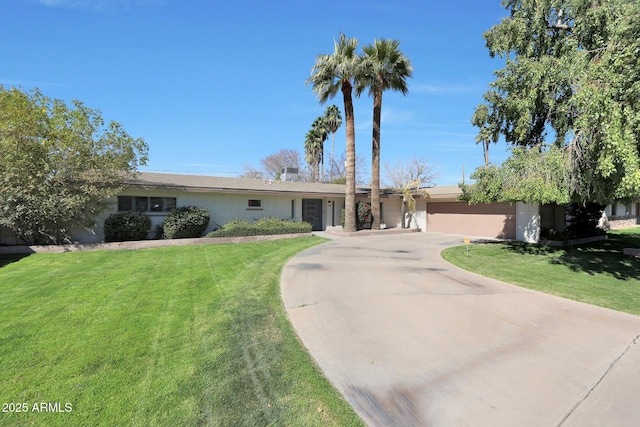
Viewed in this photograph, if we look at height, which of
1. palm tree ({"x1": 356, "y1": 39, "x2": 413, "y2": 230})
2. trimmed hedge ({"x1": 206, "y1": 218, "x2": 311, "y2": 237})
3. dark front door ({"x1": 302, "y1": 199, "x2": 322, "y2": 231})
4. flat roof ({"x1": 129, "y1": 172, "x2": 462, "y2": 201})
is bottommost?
trimmed hedge ({"x1": 206, "y1": 218, "x2": 311, "y2": 237})

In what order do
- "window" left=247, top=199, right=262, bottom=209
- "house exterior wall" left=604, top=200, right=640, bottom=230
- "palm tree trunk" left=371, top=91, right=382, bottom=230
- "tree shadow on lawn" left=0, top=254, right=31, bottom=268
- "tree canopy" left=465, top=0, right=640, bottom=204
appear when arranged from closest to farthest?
"tree canopy" left=465, top=0, right=640, bottom=204, "tree shadow on lawn" left=0, top=254, right=31, bottom=268, "window" left=247, top=199, right=262, bottom=209, "palm tree trunk" left=371, top=91, right=382, bottom=230, "house exterior wall" left=604, top=200, right=640, bottom=230

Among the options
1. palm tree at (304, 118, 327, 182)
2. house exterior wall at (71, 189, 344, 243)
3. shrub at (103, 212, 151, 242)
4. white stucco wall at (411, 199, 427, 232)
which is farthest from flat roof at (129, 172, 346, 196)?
palm tree at (304, 118, 327, 182)

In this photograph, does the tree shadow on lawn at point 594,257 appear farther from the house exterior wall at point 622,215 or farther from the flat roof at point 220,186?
the house exterior wall at point 622,215

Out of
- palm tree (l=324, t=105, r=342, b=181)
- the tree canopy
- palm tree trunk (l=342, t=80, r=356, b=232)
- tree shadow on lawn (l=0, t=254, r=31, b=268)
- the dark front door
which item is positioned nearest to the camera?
the tree canopy

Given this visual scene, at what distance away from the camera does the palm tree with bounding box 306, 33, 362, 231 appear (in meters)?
16.5

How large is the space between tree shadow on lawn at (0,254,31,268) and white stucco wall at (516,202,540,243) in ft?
68.1

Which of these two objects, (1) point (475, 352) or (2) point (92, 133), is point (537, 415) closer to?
(1) point (475, 352)

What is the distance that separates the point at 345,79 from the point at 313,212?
8.25 m

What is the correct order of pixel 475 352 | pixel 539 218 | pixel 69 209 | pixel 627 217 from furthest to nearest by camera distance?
1. pixel 627 217
2. pixel 539 218
3. pixel 69 209
4. pixel 475 352

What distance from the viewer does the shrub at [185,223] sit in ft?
44.1

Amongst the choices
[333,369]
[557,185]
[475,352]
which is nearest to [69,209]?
[333,369]

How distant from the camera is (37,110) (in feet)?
35.3

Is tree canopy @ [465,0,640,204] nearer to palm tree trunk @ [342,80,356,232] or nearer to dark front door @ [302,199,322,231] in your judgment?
palm tree trunk @ [342,80,356,232]

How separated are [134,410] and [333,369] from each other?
1938 millimetres
